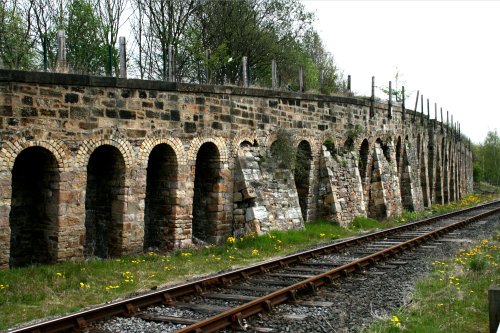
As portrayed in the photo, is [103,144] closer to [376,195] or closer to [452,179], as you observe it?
[376,195]

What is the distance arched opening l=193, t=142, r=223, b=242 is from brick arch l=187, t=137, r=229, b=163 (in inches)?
5.0

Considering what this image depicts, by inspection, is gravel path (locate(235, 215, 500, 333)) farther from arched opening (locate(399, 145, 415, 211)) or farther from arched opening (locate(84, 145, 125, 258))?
arched opening (locate(399, 145, 415, 211))

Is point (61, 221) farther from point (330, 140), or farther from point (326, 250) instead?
point (330, 140)

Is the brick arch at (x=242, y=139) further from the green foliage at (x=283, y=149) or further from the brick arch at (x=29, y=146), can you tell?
the brick arch at (x=29, y=146)

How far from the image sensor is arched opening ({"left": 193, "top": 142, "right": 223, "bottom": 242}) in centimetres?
1578

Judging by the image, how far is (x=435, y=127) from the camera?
37.2 metres

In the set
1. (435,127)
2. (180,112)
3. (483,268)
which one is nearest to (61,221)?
(180,112)

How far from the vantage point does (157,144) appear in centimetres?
1399

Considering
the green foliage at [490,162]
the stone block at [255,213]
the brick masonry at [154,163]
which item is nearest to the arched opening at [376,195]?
the brick masonry at [154,163]

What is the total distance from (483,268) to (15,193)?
9853mm

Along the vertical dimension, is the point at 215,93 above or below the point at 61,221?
above

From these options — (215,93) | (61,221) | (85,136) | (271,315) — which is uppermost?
(215,93)

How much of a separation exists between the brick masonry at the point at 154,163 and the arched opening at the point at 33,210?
0.02 m

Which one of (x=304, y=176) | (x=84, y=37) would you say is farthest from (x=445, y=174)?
(x=84, y=37)
